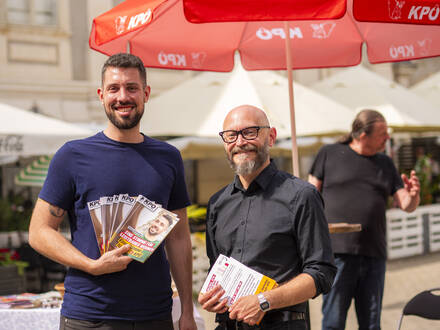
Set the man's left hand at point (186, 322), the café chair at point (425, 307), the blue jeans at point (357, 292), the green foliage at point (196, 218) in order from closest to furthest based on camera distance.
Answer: the man's left hand at point (186, 322), the café chair at point (425, 307), the blue jeans at point (357, 292), the green foliage at point (196, 218)

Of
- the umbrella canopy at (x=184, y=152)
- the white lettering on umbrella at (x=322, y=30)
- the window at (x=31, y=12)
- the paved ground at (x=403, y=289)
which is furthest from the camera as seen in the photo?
the window at (x=31, y=12)

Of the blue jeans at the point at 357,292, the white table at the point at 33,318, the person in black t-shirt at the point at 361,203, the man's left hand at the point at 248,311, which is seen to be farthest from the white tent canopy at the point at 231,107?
the man's left hand at the point at 248,311

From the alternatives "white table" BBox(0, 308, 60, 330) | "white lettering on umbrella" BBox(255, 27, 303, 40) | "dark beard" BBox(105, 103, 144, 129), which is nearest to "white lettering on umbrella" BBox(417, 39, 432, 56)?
"white lettering on umbrella" BBox(255, 27, 303, 40)

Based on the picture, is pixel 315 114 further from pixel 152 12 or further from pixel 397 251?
pixel 152 12

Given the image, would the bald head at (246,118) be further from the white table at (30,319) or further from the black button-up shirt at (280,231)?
the white table at (30,319)

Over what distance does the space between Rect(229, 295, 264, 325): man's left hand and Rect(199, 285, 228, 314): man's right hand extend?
0.30ft

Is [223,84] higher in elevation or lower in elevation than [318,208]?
higher

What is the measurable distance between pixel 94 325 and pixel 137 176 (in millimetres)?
641

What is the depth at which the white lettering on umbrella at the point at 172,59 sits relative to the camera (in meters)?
4.64

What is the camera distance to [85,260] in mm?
2393

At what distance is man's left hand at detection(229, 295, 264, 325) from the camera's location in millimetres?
2254

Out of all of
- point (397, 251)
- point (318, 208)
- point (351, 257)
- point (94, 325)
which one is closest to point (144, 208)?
point (94, 325)

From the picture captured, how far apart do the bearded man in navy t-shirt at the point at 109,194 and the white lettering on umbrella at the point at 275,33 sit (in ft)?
8.05

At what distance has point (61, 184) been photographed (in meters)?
2.50
